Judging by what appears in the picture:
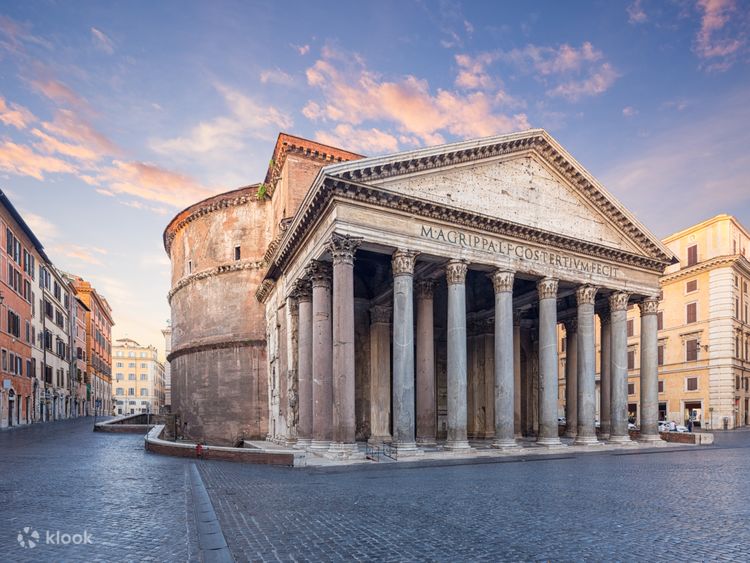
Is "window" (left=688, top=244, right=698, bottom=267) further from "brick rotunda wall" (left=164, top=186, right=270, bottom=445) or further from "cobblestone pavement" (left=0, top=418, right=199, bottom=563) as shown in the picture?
"cobblestone pavement" (left=0, top=418, right=199, bottom=563)

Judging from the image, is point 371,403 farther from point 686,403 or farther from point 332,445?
point 686,403

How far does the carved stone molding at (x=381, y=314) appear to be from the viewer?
80.0ft

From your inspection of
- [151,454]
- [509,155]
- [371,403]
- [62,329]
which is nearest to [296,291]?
[371,403]

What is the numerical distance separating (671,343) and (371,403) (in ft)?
96.0

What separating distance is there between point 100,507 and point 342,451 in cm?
783

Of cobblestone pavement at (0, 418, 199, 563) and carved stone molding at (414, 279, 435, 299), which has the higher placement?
carved stone molding at (414, 279, 435, 299)

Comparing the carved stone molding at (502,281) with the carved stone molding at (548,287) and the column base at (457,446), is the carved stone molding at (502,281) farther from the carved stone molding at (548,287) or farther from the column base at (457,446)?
the column base at (457,446)

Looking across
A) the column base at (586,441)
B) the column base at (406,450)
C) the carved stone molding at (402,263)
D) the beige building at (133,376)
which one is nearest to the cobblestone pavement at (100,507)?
the column base at (406,450)

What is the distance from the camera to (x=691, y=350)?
40.2 meters

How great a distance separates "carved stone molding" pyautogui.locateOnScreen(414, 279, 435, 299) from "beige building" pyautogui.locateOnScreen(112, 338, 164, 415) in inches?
4120

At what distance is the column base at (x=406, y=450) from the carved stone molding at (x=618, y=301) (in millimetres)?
11899

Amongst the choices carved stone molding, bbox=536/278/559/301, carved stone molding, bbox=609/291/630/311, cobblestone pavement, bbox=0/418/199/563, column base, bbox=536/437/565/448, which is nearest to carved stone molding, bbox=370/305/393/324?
carved stone molding, bbox=536/278/559/301

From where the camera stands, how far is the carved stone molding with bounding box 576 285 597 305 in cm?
2233

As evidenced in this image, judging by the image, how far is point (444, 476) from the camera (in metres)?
13.4
